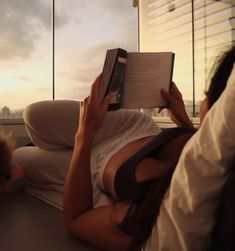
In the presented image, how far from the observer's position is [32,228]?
0.91 meters

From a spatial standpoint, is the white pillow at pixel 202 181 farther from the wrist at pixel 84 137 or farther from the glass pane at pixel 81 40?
the glass pane at pixel 81 40

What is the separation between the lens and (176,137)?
0.86 meters

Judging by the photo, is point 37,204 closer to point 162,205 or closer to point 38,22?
point 162,205

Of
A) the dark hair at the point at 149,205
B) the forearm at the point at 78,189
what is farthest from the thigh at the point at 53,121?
the dark hair at the point at 149,205

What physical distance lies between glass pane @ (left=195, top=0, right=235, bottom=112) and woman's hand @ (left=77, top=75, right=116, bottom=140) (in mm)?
1089

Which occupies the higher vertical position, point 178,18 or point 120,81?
point 178,18

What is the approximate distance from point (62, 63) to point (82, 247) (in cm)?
181

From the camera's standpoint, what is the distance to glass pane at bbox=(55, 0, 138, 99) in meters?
2.43

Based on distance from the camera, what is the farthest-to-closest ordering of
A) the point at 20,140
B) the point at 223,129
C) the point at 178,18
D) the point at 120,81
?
1. the point at 178,18
2. the point at 20,140
3. the point at 120,81
4. the point at 223,129

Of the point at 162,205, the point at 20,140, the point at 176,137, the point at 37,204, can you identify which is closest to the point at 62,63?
the point at 20,140

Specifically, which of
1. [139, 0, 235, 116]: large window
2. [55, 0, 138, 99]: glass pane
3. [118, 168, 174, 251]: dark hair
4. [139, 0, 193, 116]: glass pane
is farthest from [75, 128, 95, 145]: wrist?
[55, 0, 138, 99]: glass pane

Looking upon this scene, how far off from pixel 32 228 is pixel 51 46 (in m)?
1.71

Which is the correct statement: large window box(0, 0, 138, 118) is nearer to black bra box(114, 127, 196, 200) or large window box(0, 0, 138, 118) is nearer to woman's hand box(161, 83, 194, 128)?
woman's hand box(161, 83, 194, 128)

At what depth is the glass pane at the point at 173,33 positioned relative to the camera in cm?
238
